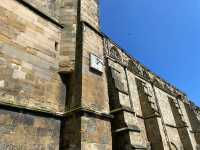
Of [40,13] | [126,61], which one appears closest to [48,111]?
[40,13]

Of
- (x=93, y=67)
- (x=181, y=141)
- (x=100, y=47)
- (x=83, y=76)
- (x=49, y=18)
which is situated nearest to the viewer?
(x=83, y=76)

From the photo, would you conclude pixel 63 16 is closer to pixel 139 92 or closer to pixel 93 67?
pixel 93 67

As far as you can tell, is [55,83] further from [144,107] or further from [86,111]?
[144,107]

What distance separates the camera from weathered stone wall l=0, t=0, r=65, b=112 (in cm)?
511

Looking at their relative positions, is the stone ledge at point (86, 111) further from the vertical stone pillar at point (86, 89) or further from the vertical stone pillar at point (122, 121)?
the vertical stone pillar at point (122, 121)

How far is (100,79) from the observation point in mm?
6660

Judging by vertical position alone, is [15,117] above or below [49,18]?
below

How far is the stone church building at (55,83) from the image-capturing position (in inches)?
193

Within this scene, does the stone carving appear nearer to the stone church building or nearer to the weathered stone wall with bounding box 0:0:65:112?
the stone church building

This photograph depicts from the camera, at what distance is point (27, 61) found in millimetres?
5637

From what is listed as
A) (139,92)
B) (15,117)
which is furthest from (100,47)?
(139,92)

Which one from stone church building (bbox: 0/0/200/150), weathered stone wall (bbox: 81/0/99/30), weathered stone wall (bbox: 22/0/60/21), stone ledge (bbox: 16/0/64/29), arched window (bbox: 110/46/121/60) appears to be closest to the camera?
Result: stone church building (bbox: 0/0/200/150)

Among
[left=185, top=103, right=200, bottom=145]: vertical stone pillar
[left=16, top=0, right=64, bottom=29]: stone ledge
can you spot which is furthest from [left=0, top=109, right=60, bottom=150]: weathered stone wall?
[left=185, top=103, right=200, bottom=145]: vertical stone pillar

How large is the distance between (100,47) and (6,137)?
441cm
